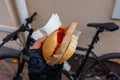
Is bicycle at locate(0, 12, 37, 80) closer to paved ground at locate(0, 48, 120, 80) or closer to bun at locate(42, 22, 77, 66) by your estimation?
paved ground at locate(0, 48, 120, 80)

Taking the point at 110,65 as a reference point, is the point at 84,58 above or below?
above

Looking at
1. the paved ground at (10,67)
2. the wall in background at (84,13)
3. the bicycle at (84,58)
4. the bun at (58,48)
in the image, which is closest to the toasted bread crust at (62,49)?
the bun at (58,48)

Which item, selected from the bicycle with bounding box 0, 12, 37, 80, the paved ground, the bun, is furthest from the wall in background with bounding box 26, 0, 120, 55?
the bun

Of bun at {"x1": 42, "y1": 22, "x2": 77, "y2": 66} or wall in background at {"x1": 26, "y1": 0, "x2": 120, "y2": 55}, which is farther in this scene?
wall in background at {"x1": 26, "y1": 0, "x2": 120, "y2": 55}

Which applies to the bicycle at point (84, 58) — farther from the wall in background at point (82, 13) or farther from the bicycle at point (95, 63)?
the wall in background at point (82, 13)

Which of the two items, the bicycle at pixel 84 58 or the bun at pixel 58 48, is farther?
the bicycle at pixel 84 58

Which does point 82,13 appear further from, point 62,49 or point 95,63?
point 62,49

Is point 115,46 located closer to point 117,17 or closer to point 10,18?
point 117,17

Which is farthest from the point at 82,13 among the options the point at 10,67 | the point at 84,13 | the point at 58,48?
the point at 10,67

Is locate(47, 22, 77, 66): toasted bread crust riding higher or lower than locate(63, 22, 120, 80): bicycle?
higher

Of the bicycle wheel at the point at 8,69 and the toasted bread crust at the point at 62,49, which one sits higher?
the toasted bread crust at the point at 62,49

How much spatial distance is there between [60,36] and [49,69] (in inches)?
11.0

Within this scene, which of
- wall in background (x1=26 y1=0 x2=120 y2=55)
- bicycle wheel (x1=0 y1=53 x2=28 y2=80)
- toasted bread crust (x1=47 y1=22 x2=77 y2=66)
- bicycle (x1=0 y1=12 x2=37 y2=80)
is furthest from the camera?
bicycle wheel (x1=0 y1=53 x2=28 y2=80)

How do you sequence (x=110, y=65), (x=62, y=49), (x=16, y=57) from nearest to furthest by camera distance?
(x=62, y=49), (x=16, y=57), (x=110, y=65)
